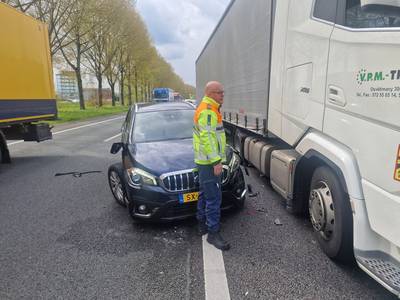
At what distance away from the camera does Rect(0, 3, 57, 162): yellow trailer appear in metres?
6.85

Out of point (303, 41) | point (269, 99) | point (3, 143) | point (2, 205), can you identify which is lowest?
point (2, 205)

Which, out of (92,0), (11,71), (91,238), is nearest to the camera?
(91,238)

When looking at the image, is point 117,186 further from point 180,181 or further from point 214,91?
point 214,91

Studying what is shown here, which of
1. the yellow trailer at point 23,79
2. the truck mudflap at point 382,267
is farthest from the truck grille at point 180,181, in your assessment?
the yellow trailer at point 23,79

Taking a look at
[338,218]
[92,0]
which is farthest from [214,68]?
[92,0]

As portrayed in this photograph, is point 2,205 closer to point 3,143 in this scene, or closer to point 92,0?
point 3,143

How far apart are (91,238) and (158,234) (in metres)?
0.79

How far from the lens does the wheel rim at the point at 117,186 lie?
4500mm

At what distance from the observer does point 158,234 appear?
3.73 meters

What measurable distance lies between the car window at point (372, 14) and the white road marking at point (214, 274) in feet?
7.84

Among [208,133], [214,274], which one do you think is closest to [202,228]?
[214,274]

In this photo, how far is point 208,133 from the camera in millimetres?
3225

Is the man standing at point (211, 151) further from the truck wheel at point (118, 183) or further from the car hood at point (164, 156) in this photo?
the truck wheel at point (118, 183)

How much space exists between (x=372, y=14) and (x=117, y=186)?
378 centimetres
